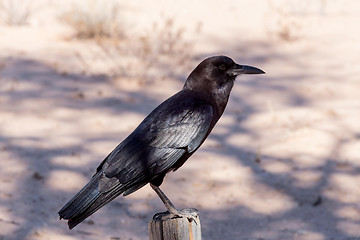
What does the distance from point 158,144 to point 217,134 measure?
→ 4.63m

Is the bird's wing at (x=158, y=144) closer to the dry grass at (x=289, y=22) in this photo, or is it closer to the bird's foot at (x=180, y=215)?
the bird's foot at (x=180, y=215)

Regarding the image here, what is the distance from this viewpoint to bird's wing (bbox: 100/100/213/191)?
311cm

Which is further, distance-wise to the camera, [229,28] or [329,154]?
[229,28]

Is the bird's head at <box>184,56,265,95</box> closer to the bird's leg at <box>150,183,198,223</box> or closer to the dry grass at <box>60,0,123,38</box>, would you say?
the bird's leg at <box>150,183,198,223</box>

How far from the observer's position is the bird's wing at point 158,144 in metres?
3.11

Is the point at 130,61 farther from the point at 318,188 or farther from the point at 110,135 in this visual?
the point at 318,188

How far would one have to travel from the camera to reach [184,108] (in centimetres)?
332

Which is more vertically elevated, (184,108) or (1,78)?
(1,78)

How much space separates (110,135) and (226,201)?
203 cm

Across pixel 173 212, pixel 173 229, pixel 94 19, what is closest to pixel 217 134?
pixel 94 19

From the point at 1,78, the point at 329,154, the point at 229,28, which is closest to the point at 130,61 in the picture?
the point at 1,78

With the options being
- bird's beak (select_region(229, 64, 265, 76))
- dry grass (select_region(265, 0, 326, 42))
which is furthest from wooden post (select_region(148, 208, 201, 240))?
dry grass (select_region(265, 0, 326, 42))

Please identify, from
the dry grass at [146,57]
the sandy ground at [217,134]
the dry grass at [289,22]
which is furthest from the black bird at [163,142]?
the dry grass at [289,22]

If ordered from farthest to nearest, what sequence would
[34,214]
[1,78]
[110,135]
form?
1. [1,78]
2. [110,135]
3. [34,214]
